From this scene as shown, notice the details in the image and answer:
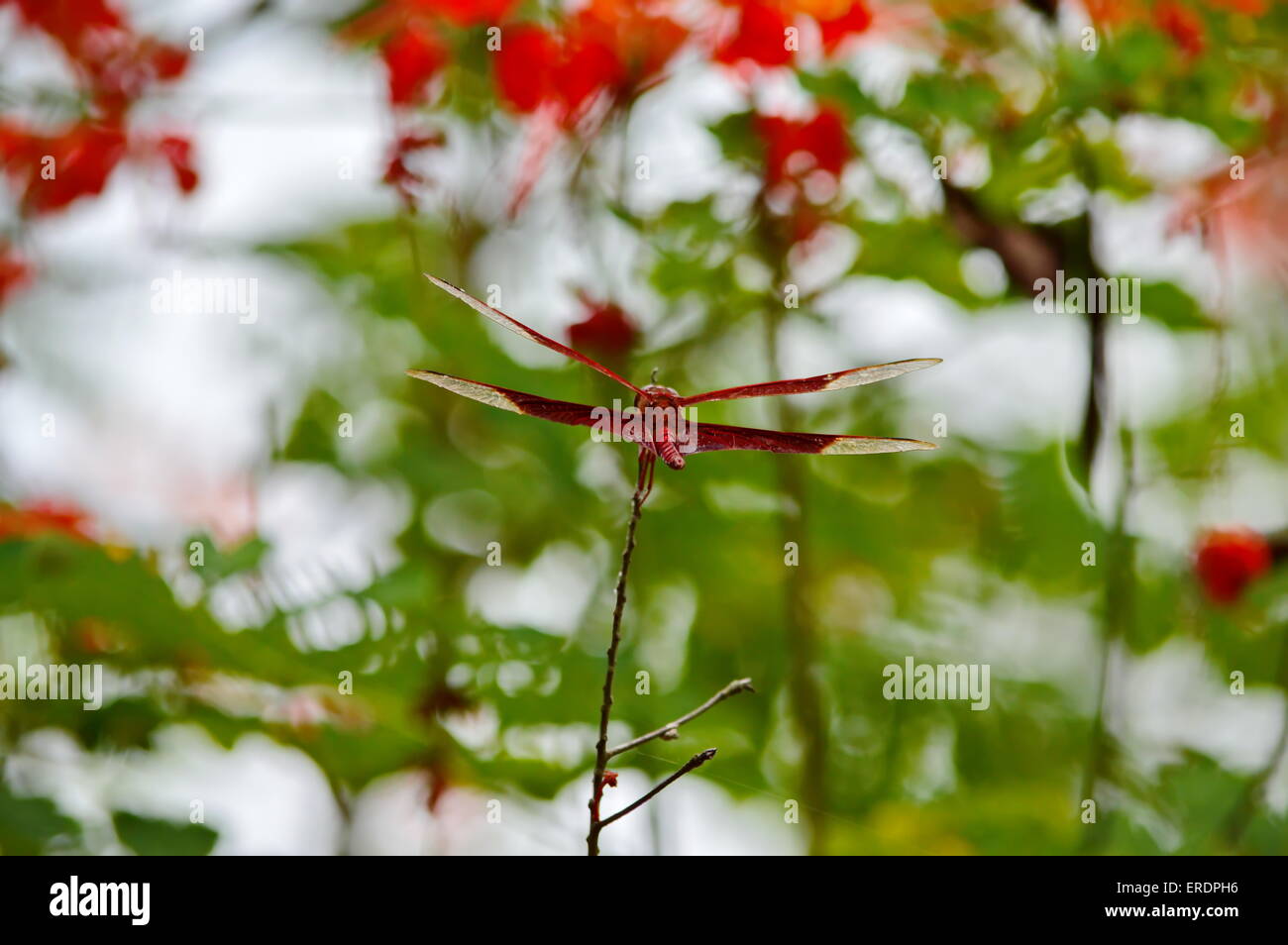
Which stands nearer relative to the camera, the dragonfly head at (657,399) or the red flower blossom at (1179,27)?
the dragonfly head at (657,399)

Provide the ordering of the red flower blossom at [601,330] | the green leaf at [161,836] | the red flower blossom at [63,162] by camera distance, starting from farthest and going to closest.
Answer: the red flower blossom at [63,162], the red flower blossom at [601,330], the green leaf at [161,836]

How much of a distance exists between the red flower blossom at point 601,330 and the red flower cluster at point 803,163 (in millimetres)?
156

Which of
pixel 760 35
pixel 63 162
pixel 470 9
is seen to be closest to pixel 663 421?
pixel 760 35

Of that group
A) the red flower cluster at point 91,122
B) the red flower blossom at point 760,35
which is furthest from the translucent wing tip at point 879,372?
the red flower cluster at point 91,122

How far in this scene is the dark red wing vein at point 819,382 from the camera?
0.23m

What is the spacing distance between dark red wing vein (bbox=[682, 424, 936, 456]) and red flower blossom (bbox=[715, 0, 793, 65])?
0.55 meters

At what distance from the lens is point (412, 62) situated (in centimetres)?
89

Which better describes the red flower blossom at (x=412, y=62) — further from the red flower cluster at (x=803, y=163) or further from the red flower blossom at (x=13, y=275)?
the red flower blossom at (x=13, y=275)

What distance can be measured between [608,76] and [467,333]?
224 millimetres

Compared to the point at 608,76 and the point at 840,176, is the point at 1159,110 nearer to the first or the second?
the point at 840,176

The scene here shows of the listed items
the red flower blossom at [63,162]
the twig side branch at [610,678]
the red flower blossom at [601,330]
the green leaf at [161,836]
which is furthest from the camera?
the red flower blossom at [63,162]
